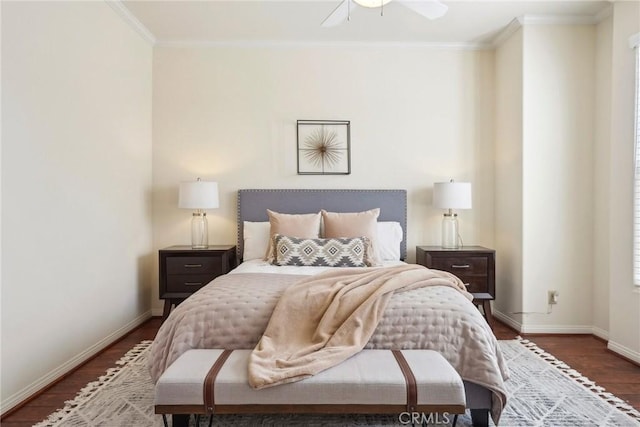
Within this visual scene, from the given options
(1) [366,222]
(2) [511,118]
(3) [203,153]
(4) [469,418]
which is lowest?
(4) [469,418]

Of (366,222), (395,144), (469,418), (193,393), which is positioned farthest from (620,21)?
(193,393)

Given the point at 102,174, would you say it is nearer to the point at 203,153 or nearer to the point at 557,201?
the point at 203,153

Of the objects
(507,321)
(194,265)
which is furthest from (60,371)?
Result: (507,321)

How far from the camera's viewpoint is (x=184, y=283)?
376 centimetres

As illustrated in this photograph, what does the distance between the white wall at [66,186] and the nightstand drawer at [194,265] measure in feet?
1.33

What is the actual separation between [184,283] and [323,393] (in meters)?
2.42

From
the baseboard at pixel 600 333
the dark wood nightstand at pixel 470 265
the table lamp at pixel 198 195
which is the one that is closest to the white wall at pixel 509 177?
the dark wood nightstand at pixel 470 265

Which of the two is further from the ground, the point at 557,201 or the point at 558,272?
the point at 557,201

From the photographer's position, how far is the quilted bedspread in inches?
80.7

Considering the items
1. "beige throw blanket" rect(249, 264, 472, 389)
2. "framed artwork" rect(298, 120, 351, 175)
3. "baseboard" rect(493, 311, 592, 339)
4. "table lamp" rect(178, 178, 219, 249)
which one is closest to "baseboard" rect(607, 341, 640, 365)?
"baseboard" rect(493, 311, 592, 339)

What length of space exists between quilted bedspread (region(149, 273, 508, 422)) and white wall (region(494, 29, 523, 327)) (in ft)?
6.26

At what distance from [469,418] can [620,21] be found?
3.25 metres

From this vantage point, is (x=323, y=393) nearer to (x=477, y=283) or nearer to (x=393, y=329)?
(x=393, y=329)

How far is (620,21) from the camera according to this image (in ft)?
10.3
